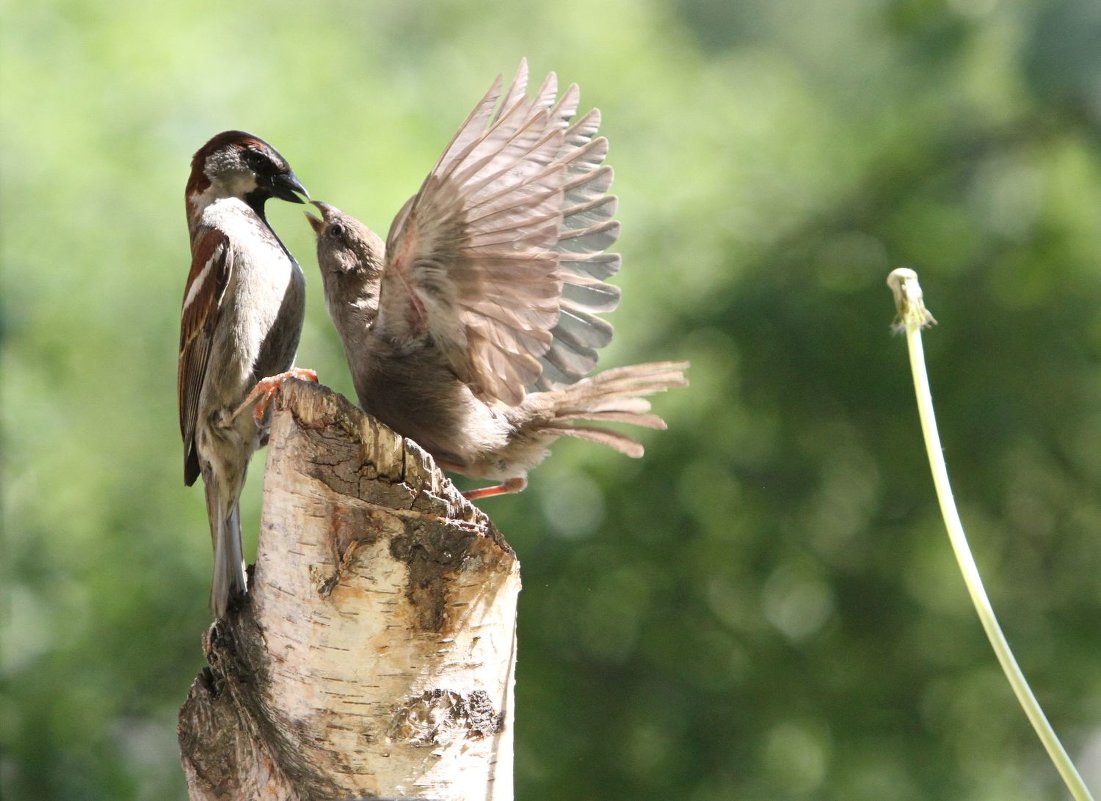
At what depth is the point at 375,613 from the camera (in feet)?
6.19

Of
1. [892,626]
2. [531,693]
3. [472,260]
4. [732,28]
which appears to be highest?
[732,28]

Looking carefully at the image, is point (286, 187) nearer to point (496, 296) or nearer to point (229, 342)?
point (229, 342)

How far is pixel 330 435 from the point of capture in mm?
1894

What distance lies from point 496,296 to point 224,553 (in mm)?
874

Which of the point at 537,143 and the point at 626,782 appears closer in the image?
the point at 537,143

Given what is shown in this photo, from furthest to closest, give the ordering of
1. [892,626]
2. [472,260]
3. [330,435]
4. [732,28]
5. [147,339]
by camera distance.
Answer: [732,28] < [892,626] < [147,339] < [472,260] < [330,435]

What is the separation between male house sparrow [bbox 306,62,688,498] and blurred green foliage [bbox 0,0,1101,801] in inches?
81.4

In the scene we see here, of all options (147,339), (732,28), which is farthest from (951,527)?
(732,28)

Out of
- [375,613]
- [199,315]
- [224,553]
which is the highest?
[199,315]

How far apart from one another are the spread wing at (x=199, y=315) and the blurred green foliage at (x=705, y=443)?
1519mm

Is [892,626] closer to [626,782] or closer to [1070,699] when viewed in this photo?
[1070,699]

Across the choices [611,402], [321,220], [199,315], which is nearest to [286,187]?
[199,315]

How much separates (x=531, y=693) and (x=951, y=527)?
3.14 meters

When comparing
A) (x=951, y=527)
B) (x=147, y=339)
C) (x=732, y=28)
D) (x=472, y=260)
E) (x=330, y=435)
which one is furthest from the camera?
(x=732, y=28)
